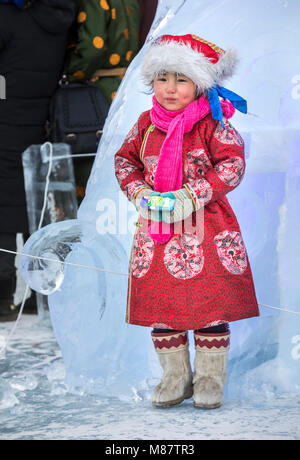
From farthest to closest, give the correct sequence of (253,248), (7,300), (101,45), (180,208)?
(7,300), (101,45), (253,248), (180,208)

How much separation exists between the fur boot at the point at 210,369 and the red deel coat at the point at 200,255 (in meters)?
0.07

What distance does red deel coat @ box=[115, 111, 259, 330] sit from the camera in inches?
62.7

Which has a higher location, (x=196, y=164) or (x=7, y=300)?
(x=196, y=164)

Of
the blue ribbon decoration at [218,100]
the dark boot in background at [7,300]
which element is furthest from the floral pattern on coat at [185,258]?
the dark boot in background at [7,300]

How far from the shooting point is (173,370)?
169 centimetres

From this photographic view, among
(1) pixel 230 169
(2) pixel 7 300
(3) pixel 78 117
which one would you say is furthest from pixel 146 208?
(2) pixel 7 300

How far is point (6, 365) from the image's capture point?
2.14 meters

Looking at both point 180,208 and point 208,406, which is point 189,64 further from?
point 208,406

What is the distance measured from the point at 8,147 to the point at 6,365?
877 mm

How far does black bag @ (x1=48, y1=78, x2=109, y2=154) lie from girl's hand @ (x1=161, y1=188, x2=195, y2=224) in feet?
3.51

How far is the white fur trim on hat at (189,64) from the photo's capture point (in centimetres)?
158

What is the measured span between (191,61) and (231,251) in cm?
43
